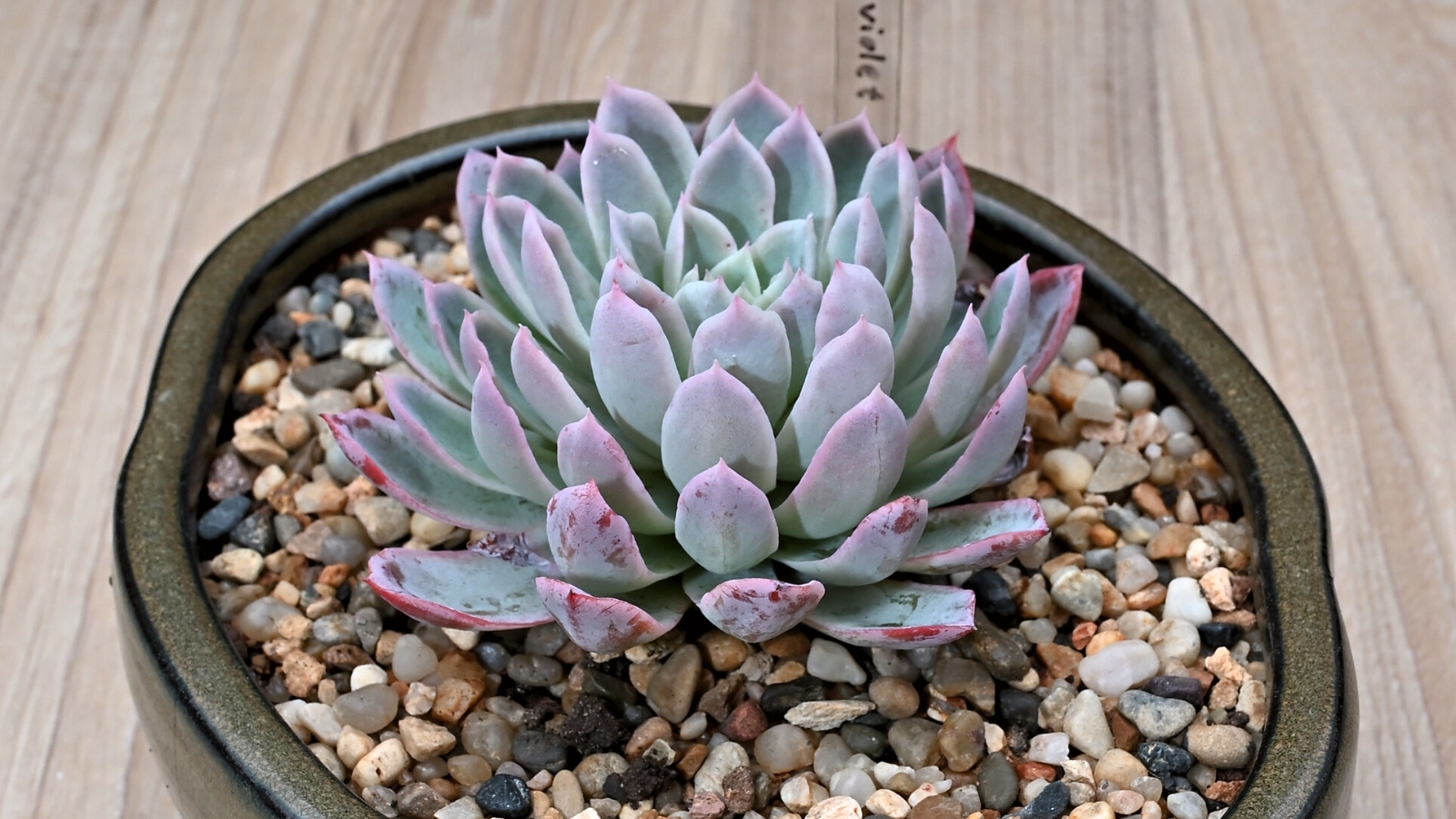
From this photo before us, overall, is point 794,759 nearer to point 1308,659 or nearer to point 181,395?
point 1308,659

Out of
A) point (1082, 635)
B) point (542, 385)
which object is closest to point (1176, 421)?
point (1082, 635)

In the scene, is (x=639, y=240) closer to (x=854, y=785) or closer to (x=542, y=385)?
(x=542, y=385)

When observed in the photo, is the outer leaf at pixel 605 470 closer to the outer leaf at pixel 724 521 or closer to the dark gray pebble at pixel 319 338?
the outer leaf at pixel 724 521

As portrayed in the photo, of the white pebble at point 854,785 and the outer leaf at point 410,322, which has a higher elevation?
the outer leaf at point 410,322

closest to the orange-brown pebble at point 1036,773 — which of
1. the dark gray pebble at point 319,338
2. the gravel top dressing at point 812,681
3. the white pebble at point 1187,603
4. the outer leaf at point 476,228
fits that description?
the gravel top dressing at point 812,681

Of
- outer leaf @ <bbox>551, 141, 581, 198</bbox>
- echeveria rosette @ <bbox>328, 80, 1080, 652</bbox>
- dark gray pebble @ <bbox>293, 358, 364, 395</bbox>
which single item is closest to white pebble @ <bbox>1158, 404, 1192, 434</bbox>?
echeveria rosette @ <bbox>328, 80, 1080, 652</bbox>

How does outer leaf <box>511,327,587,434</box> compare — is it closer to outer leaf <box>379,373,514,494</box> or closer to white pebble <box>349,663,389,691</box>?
outer leaf <box>379,373,514,494</box>

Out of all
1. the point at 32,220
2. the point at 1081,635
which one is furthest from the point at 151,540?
the point at 32,220
